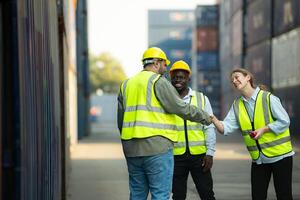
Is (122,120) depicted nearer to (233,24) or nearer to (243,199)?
(243,199)

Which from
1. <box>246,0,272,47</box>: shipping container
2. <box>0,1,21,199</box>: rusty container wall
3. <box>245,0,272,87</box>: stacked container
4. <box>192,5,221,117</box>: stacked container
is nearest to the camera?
<box>0,1,21,199</box>: rusty container wall

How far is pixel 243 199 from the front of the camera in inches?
380

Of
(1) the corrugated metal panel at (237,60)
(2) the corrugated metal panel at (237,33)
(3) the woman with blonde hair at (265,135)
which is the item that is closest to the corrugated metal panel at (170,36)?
(2) the corrugated metal panel at (237,33)

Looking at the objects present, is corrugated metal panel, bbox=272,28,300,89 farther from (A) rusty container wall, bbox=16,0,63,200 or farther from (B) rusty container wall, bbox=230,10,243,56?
(A) rusty container wall, bbox=16,0,63,200

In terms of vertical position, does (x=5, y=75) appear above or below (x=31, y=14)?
below

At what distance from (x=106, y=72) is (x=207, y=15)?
62.3m

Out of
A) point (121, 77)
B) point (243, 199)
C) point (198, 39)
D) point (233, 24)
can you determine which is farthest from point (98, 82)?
point (243, 199)

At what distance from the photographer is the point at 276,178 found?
587cm

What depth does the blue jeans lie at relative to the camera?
5.39m

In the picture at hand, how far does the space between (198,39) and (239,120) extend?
4911 centimetres

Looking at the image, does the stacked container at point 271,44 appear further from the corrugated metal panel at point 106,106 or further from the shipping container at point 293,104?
Answer: the corrugated metal panel at point 106,106

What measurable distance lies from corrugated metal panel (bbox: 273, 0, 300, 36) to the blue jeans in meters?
21.6

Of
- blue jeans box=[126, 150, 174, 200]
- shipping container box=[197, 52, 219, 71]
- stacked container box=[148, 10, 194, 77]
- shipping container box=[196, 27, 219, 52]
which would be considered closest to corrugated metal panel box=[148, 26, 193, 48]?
stacked container box=[148, 10, 194, 77]

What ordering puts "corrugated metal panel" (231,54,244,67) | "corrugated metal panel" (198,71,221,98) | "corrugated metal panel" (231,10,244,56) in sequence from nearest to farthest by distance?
"corrugated metal panel" (231,54,244,67) → "corrugated metal panel" (231,10,244,56) → "corrugated metal panel" (198,71,221,98)
